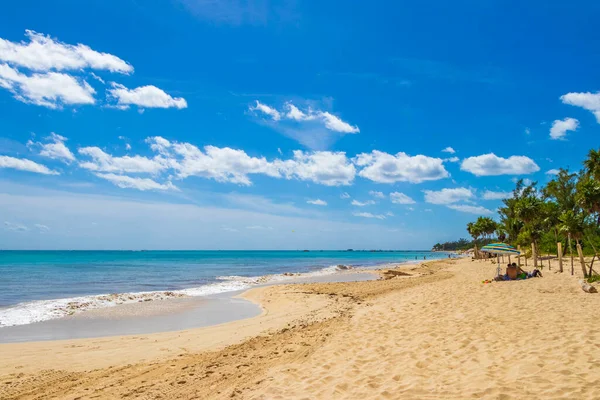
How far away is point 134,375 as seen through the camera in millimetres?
7922

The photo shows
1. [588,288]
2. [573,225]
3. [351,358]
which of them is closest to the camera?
[351,358]

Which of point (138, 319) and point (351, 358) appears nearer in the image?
point (351, 358)

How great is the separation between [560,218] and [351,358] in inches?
720

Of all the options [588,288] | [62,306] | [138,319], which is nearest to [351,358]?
[138,319]

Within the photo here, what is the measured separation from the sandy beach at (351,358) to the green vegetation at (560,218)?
998 cm

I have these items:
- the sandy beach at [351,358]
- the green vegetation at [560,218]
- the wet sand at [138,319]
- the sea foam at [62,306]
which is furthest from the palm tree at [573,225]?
the sea foam at [62,306]

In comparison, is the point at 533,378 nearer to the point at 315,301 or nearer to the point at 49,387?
the point at 49,387

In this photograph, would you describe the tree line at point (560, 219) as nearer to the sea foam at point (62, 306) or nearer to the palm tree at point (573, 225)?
the palm tree at point (573, 225)

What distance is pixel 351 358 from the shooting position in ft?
25.7

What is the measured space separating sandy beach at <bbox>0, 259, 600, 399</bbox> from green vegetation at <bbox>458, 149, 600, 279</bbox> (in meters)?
9.98

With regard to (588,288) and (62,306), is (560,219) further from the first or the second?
(62,306)

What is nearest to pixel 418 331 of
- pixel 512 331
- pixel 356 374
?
pixel 512 331

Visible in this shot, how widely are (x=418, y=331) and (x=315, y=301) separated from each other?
968cm

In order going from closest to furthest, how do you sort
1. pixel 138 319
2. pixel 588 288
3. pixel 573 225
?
pixel 588 288, pixel 138 319, pixel 573 225
